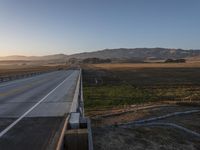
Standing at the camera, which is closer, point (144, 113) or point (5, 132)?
point (5, 132)

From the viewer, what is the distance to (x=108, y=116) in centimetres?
1650

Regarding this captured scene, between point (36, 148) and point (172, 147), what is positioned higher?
point (36, 148)

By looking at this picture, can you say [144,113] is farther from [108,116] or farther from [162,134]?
[162,134]

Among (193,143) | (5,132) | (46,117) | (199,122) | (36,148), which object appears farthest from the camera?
(199,122)

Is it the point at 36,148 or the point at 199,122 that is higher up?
the point at 36,148

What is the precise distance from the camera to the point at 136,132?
1163 centimetres

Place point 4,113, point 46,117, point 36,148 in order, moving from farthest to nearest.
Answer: point 4,113 < point 46,117 < point 36,148

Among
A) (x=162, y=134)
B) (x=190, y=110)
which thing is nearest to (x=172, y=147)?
(x=162, y=134)

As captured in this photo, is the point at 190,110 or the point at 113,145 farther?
the point at 190,110

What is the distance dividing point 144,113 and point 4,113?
708 cm

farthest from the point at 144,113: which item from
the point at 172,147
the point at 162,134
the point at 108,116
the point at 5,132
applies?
the point at 5,132

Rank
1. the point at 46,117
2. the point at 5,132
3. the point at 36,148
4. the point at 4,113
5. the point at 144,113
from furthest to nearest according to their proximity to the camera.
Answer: the point at 144,113 < the point at 4,113 < the point at 46,117 < the point at 5,132 < the point at 36,148

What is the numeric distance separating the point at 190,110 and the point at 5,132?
10908 millimetres

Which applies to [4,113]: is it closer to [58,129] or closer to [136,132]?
[58,129]
